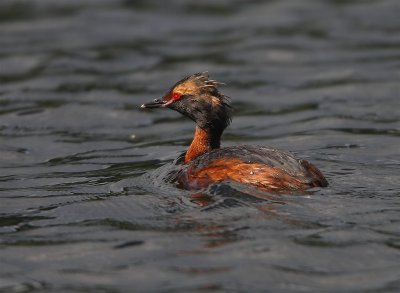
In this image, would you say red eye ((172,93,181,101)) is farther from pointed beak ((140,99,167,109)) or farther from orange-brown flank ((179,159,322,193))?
orange-brown flank ((179,159,322,193))

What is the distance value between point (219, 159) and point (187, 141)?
11.2ft

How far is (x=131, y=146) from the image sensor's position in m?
12.0

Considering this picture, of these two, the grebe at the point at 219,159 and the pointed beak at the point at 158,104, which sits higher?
the pointed beak at the point at 158,104

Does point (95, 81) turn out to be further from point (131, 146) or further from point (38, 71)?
point (131, 146)

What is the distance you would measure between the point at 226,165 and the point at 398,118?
15.3 ft

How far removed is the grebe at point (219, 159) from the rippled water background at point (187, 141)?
180 millimetres

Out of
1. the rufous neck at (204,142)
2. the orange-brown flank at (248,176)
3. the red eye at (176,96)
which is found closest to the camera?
the orange-brown flank at (248,176)

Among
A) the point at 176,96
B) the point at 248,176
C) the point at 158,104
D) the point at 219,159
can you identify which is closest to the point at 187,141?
the point at 158,104

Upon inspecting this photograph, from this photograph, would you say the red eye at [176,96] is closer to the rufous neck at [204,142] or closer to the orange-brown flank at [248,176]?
the rufous neck at [204,142]

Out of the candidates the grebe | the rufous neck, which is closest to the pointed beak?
the grebe

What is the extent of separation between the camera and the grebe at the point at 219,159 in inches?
332

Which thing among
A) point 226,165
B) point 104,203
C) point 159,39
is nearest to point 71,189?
point 104,203

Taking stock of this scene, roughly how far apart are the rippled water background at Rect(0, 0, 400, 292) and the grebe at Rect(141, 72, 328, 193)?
0.18 meters

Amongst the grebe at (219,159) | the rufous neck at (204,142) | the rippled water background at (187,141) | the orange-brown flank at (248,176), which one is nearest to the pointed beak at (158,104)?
the grebe at (219,159)
